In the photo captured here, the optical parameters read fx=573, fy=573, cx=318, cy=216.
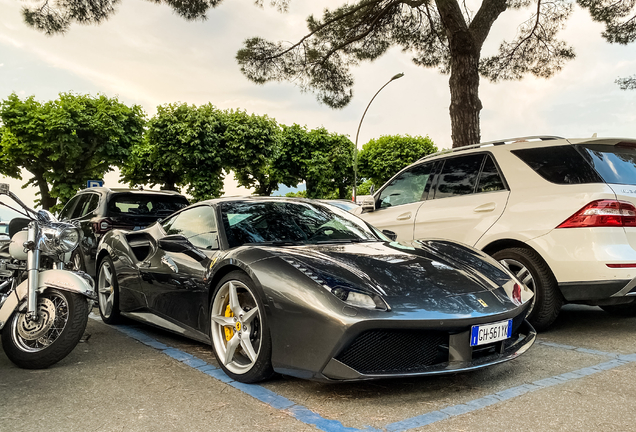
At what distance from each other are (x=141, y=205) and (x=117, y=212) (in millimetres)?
380

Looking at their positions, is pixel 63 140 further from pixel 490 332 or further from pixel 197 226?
pixel 490 332

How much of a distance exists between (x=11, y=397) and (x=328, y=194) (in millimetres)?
38959

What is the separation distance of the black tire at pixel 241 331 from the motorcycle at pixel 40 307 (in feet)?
3.34

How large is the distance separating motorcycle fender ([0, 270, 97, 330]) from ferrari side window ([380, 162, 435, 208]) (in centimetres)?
388

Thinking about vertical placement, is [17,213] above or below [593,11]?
below

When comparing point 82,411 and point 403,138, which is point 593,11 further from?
point 403,138

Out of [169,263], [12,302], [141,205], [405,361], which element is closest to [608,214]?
[405,361]

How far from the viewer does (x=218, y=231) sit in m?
4.34

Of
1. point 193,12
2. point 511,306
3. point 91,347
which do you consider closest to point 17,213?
point 91,347

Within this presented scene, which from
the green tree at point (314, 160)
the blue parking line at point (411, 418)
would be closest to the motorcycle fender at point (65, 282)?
the blue parking line at point (411, 418)

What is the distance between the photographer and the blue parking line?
9.61ft

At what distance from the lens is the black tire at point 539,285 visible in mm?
5008

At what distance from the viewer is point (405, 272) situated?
12.0 ft

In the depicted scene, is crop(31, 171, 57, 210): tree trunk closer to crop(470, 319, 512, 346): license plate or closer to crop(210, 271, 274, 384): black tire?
crop(210, 271, 274, 384): black tire
